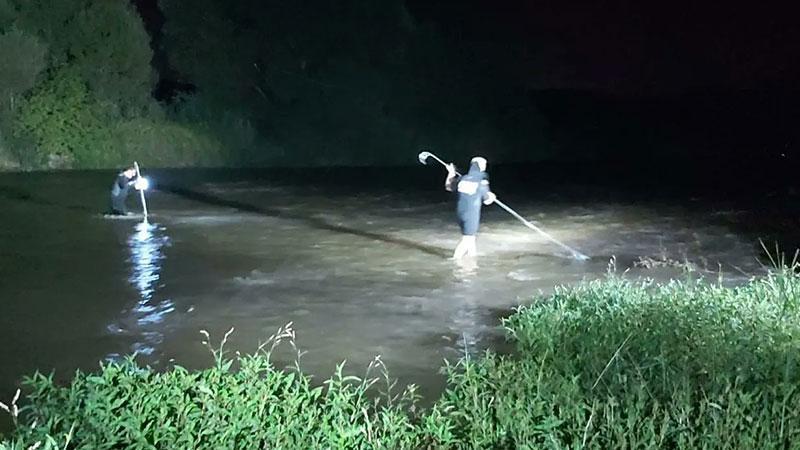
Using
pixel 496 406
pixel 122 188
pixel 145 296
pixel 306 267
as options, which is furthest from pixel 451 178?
pixel 496 406

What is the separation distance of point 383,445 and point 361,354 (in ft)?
11.2

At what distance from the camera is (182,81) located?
3694cm

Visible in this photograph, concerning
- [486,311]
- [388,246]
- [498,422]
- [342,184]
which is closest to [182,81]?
[342,184]

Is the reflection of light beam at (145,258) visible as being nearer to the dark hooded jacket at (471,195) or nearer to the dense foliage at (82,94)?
the dark hooded jacket at (471,195)

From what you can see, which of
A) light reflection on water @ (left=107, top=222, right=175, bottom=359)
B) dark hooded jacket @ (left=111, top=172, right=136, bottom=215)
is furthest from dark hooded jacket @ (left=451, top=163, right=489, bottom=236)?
dark hooded jacket @ (left=111, top=172, right=136, bottom=215)

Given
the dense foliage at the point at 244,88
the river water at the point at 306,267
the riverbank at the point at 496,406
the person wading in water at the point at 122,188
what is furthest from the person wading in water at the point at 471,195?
the dense foliage at the point at 244,88

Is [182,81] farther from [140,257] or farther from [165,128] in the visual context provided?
[140,257]

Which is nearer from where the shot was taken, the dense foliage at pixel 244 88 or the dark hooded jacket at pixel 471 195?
the dark hooded jacket at pixel 471 195

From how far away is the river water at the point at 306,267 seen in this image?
372 inches

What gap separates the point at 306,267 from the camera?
1377 cm

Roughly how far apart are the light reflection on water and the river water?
32 millimetres

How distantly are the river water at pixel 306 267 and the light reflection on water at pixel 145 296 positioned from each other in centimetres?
3

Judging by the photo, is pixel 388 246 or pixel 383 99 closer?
pixel 388 246

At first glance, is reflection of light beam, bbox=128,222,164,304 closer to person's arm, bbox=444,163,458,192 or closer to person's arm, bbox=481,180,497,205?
Result: person's arm, bbox=444,163,458,192
